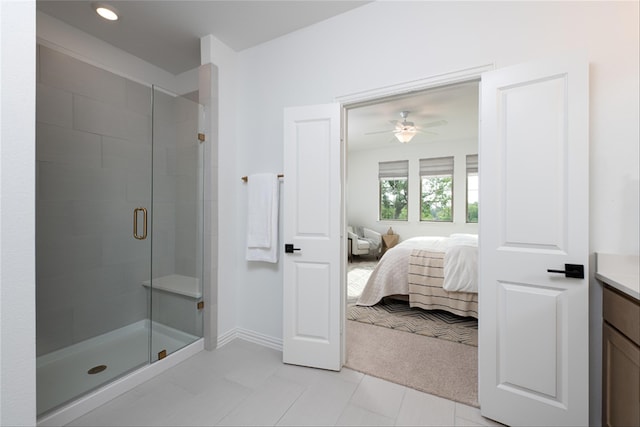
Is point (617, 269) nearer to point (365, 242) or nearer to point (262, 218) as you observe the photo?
point (262, 218)

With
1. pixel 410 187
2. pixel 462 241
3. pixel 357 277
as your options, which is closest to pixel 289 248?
pixel 462 241

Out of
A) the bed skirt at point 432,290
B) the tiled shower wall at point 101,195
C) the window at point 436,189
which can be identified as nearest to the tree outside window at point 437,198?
the window at point 436,189

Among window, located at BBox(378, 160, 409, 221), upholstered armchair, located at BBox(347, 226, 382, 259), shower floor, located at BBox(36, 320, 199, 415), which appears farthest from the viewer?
window, located at BBox(378, 160, 409, 221)

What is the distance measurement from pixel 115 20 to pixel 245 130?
4.34ft

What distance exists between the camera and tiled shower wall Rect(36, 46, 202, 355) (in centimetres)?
220

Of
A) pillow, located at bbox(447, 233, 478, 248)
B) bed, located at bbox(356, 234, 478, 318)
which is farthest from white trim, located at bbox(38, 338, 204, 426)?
pillow, located at bbox(447, 233, 478, 248)

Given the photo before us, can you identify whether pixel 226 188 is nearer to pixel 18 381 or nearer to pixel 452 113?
pixel 18 381

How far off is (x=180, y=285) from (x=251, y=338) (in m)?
0.83

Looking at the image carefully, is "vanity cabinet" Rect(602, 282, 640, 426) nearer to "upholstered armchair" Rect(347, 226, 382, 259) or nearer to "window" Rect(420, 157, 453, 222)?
"upholstered armchair" Rect(347, 226, 382, 259)

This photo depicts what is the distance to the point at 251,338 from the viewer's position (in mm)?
2609

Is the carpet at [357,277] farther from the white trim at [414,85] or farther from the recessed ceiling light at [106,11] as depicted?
Result: the recessed ceiling light at [106,11]

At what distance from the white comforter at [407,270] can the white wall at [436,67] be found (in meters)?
1.49

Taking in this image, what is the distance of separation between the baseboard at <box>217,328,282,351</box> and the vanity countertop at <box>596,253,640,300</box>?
226cm

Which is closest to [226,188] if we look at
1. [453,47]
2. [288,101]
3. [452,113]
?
[288,101]
